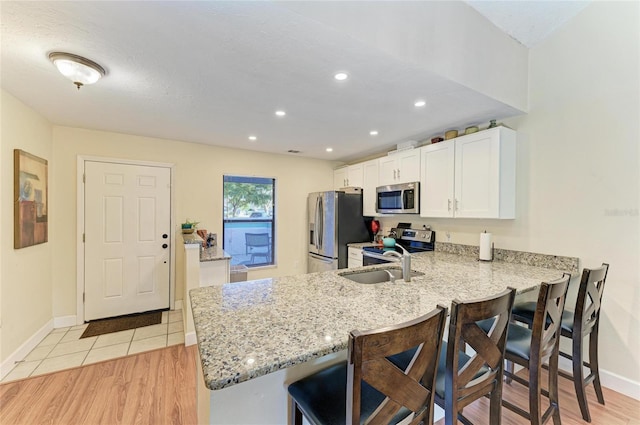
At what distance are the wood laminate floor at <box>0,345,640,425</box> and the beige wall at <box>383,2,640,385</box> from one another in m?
0.50

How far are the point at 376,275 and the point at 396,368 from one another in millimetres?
1403

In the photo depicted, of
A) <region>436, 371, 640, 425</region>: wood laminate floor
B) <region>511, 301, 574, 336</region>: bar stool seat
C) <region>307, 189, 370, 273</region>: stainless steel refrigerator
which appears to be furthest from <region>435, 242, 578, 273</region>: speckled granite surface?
<region>307, 189, 370, 273</region>: stainless steel refrigerator

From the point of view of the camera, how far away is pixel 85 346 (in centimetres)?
280

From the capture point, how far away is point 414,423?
101 centimetres

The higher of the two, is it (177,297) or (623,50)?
(623,50)

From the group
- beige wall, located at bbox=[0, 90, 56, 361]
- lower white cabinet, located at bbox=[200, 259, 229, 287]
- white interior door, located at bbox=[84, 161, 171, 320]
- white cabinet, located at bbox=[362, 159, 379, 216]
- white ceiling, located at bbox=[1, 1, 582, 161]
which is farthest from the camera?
white cabinet, located at bbox=[362, 159, 379, 216]

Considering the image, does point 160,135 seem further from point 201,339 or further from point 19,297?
point 201,339

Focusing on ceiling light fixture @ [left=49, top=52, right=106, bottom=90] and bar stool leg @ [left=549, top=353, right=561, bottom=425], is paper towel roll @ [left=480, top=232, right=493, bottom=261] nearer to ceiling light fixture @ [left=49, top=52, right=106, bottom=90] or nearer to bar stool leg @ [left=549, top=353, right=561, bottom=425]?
bar stool leg @ [left=549, top=353, right=561, bottom=425]

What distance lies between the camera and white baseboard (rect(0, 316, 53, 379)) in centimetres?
232

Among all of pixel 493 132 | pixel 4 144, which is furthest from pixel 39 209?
pixel 493 132

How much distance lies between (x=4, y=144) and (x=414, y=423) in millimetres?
3529

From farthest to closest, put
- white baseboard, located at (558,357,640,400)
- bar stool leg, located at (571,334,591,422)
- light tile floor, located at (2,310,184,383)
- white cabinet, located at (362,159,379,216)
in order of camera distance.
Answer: white cabinet, located at (362,159,379,216) < light tile floor, located at (2,310,184,383) < white baseboard, located at (558,357,640,400) < bar stool leg, located at (571,334,591,422)

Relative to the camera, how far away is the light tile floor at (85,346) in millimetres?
2432

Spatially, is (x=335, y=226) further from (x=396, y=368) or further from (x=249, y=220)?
(x=396, y=368)
